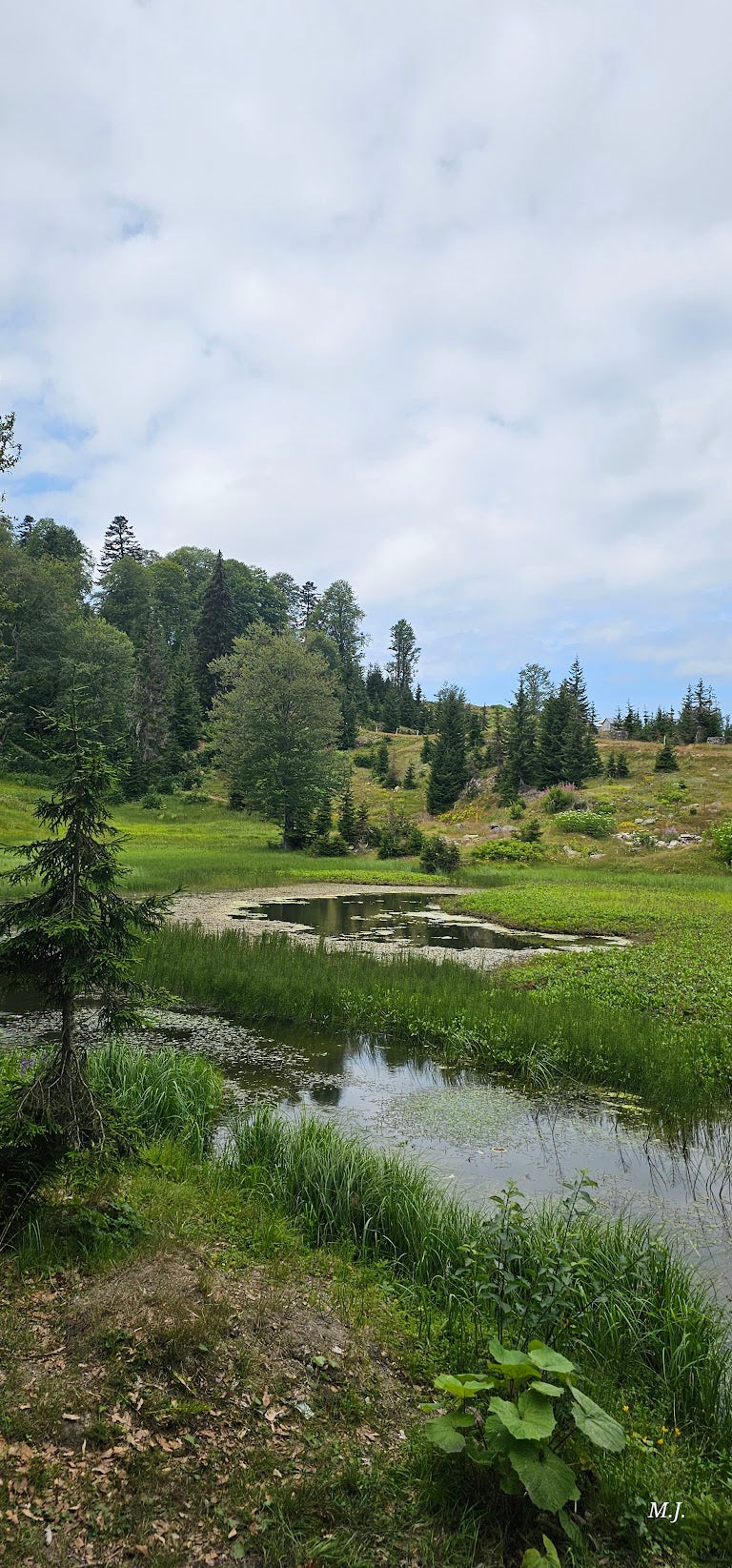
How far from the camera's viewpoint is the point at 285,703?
161 feet

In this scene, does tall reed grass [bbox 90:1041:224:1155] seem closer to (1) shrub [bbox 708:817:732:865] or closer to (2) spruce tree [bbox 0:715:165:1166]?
(2) spruce tree [bbox 0:715:165:1166]

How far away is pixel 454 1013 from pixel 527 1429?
27.8 ft

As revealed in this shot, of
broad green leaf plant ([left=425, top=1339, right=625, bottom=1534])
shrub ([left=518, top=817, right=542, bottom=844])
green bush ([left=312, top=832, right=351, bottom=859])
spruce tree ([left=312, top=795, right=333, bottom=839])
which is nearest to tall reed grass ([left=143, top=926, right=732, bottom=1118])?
broad green leaf plant ([left=425, top=1339, right=625, bottom=1534])


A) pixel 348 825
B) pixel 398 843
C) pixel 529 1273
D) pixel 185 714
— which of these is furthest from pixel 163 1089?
pixel 185 714

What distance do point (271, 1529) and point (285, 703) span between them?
155ft

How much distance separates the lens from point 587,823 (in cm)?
4362

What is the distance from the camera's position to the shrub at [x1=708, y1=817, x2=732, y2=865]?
36.6 metres

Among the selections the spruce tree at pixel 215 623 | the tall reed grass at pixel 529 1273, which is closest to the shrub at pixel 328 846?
the tall reed grass at pixel 529 1273

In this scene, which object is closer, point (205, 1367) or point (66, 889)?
point (205, 1367)

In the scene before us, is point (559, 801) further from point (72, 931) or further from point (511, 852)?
point (72, 931)

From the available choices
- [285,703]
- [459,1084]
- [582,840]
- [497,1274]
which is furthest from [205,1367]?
[285,703]

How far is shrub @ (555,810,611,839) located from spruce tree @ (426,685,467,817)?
1364 cm

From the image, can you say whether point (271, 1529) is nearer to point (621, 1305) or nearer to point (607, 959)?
point (621, 1305)

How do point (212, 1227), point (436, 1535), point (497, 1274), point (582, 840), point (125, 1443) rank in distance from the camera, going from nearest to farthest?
1. point (436, 1535)
2. point (125, 1443)
3. point (497, 1274)
4. point (212, 1227)
5. point (582, 840)
